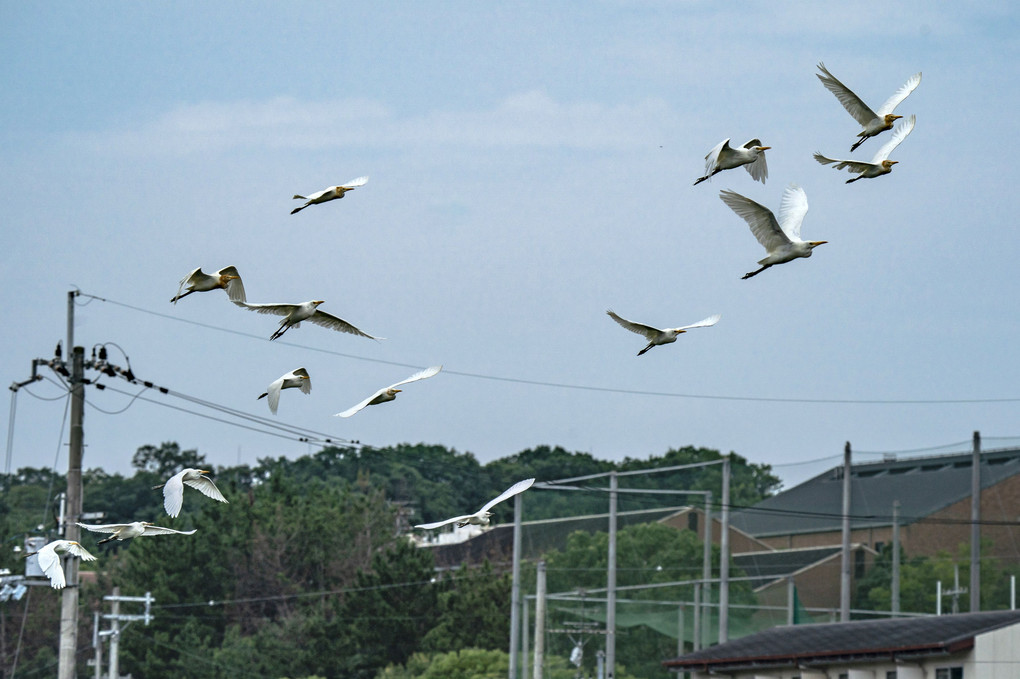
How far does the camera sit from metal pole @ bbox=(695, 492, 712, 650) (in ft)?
145

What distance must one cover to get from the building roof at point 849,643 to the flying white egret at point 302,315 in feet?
55.1

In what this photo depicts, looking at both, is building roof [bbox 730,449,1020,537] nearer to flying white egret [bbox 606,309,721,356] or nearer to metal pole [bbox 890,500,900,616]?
metal pole [bbox 890,500,900,616]

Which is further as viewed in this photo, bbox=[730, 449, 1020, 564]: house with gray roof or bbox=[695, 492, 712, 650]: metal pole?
Result: bbox=[695, 492, 712, 650]: metal pole

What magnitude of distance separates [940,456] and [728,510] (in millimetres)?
6114

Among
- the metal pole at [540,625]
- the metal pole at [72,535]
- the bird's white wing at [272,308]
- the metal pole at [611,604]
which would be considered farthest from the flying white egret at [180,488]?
the metal pole at [611,604]

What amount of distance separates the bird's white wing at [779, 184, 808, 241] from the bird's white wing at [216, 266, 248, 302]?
6283 mm

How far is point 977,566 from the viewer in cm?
4166

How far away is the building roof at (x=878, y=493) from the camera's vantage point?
43.2 meters

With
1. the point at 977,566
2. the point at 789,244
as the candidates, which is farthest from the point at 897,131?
the point at 977,566

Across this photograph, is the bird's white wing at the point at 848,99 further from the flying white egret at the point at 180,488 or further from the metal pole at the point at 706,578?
the metal pole at the point at 706,578

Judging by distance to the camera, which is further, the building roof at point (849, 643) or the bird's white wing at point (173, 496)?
the building roof at point (849, 643)

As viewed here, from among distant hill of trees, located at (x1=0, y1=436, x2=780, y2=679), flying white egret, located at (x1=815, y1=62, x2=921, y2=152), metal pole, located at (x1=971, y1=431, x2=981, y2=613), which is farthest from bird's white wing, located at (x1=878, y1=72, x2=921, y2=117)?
distant hill of trees, located at (x1=0, y1=436, x2=780, y2=679)

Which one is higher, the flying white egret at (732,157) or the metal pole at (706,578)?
the flying white egret at (732,157)

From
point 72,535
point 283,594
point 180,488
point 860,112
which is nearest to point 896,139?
point 860,112
